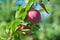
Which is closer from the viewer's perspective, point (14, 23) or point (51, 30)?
point (14, 23)

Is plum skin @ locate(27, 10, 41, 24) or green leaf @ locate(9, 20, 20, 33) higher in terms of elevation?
plum skin @ locate(27, 10, 41, 24)

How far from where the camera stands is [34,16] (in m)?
0.77

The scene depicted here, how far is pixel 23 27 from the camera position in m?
0.72

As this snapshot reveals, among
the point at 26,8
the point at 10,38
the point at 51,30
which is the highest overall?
the point at 26,8

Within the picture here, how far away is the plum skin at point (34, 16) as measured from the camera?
0.73 meters

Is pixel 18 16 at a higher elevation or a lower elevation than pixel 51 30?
higher

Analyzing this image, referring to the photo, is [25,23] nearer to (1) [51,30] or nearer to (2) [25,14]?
(2) [25,14]

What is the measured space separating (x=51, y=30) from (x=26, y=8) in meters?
2.67

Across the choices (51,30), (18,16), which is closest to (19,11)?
(18,16)

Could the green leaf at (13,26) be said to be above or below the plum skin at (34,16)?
below

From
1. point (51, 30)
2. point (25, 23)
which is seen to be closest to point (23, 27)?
point (25, 23)

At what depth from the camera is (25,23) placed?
2.41 feet

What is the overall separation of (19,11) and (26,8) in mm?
52

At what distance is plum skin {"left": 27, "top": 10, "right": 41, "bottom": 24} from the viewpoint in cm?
73
